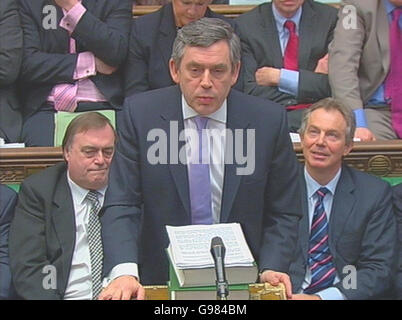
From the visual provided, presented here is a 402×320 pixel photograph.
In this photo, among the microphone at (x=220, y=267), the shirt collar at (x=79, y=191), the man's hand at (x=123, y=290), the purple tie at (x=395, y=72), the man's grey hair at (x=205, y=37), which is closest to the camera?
the microphone at (x=220, y=267)

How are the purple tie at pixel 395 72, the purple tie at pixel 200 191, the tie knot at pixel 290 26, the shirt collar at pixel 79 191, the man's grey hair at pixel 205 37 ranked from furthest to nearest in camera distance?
the tie knot at pixel 290 26 → the purple tie at pixel 395 72 → the shirt collar at pixel 79 191 → the purple tie at pixel 200 191 → the man's grey hair at pixel 205 37

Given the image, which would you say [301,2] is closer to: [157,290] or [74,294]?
[74,294]

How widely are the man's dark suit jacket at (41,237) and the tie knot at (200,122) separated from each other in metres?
0.47

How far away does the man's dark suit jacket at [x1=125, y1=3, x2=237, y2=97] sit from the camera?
3.18 m

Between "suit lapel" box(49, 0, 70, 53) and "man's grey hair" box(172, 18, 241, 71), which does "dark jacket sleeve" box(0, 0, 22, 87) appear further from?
"man's grey hair" box(172, 18, 241, 71)

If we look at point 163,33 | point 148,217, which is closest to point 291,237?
→ point 148,217

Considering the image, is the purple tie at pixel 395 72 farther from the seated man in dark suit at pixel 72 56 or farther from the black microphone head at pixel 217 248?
the black microphone head at pixel 217 248

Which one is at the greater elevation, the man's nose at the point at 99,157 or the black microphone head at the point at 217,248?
the man's nose at the point at 99,157

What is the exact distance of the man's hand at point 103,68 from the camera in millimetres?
3242

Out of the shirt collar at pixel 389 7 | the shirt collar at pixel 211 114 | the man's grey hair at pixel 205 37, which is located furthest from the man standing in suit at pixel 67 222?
the shirt collar at pixel 389 7

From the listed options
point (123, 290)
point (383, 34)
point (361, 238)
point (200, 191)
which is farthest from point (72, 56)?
point (123, 290)

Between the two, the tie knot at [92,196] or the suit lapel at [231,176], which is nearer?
the suit lapel at [231,176]
